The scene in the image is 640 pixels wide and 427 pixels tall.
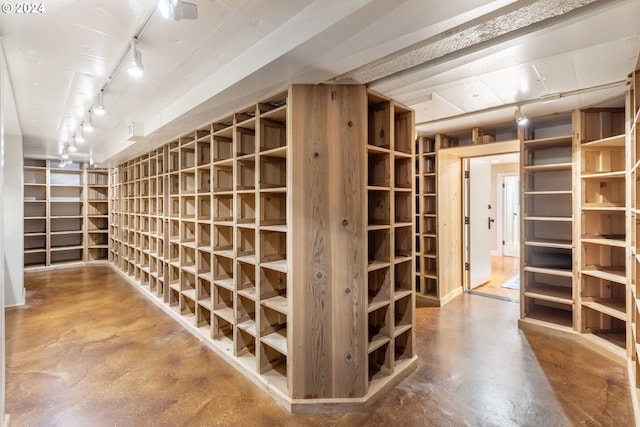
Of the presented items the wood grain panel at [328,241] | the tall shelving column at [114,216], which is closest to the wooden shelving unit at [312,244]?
the wood grain panel at [328,241]

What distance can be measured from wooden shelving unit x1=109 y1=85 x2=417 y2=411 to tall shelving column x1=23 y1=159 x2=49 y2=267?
18.6 ft

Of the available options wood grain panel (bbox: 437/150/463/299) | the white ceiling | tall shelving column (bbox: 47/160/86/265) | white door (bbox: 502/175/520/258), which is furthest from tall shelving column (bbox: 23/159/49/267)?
white door (bbox: 502/175/520/258)

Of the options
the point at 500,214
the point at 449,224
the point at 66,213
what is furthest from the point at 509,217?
the point at 66,213

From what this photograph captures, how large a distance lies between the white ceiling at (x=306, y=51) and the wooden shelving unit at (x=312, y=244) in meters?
0.27

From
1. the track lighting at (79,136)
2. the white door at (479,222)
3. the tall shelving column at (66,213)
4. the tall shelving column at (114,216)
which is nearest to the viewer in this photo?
the track lighting at (79,136)

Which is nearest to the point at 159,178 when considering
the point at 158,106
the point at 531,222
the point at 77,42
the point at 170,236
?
the point at 170,236

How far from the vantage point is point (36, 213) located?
22.1ft

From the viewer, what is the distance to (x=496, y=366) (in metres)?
2.64

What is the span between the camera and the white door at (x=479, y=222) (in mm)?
4785

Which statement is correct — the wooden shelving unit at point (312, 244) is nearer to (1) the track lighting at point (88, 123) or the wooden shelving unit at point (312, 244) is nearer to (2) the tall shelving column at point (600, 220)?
(1) the track lighting at point (88, 123)

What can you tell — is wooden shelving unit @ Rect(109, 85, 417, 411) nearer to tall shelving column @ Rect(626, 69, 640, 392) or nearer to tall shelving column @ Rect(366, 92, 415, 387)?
tall shelving column @ Rect(366, 92, 415, 387)

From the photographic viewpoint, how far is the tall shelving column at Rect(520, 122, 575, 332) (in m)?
3.30

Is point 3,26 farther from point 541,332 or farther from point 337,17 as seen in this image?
point 541,332

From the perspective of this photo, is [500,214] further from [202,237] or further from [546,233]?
[202,237]
